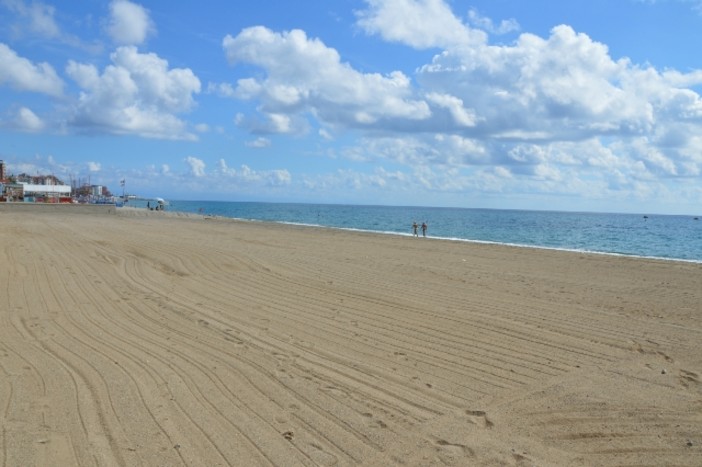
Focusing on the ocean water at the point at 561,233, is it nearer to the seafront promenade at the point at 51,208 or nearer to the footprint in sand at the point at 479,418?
the seafront promenade at the point at 51,208

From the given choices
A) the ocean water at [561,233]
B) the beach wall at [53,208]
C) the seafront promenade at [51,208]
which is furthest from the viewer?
the beach wall at [53,208]

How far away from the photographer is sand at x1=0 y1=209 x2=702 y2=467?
449 cm

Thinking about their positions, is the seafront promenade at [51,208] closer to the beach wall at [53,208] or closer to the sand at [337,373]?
the beach wall at [53,208]

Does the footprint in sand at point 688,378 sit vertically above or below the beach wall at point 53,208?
below

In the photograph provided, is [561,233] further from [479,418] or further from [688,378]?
[479,418]

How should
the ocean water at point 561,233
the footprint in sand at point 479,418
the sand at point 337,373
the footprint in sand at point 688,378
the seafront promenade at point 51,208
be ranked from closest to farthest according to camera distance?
the sand at point 337,373
the footprint in sand at point 479,418
the footprint in sand at point 688,378
the ocean water at point 561,233
the seafront promenade at point 51,208

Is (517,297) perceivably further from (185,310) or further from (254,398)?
(254,398)

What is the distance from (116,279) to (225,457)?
9.63 meters

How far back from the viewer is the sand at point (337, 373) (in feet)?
14.7

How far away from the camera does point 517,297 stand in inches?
479

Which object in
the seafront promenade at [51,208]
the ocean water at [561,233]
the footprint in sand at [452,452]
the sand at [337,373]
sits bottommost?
the footprint in sand at [452,452]

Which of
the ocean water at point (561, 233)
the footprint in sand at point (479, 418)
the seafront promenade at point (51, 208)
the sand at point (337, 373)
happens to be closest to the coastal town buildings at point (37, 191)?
the seafront promenade at point (51, 208)

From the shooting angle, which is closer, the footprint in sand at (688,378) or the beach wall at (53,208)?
the footprint in sand at (688,378)

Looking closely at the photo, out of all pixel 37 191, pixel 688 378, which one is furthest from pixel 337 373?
pixel 37 191
